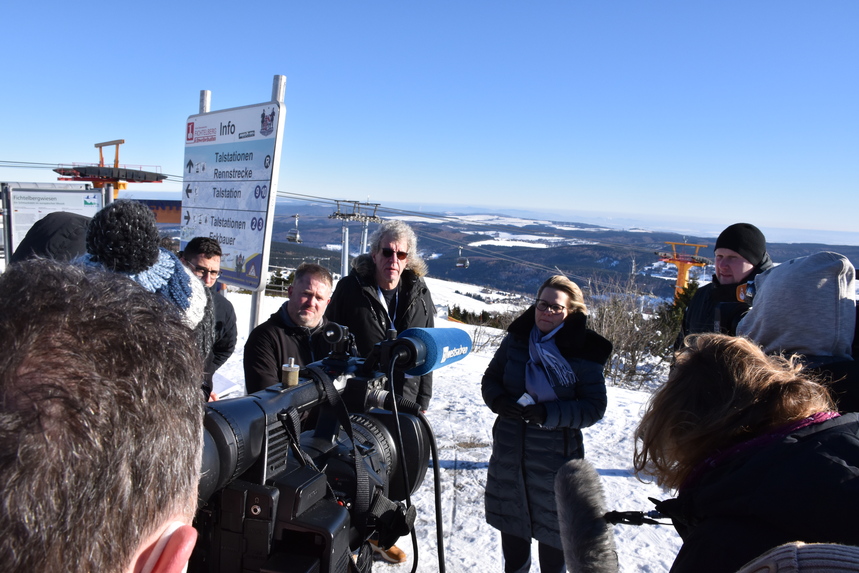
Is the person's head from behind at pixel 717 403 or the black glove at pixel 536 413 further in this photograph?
the black glove at pixel 536 413

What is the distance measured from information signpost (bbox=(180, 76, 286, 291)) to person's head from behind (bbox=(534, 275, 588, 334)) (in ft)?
6.75

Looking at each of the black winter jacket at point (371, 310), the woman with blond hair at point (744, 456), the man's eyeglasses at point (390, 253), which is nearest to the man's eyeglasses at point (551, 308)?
the black winter jacket at point (371, 310)

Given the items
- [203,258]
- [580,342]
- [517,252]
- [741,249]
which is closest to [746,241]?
[741,249]

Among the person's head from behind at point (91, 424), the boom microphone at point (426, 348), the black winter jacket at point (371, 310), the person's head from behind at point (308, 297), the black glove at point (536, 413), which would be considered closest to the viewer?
the person's head from behind at point (91, 424)

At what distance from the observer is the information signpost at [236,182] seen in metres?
3.88

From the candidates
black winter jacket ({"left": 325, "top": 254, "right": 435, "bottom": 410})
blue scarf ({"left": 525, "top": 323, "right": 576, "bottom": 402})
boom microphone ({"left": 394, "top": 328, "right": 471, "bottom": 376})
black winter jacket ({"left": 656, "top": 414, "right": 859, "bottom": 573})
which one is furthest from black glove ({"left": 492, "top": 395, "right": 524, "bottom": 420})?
black winter jacket ({"left": 656, "top": 414, "right": 859, "bottom": 573})

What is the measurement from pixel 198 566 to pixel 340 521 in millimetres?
320

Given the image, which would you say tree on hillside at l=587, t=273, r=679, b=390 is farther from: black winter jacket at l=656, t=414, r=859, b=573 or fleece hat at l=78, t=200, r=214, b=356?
black winter jacket at l=656, t=414, r=859, b=573

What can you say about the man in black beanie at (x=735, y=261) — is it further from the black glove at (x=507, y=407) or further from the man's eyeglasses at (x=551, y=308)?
the black glove at (x=507, y=407)

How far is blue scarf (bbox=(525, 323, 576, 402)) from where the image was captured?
8.99 ft

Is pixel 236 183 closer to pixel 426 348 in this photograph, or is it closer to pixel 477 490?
pixel 477 490

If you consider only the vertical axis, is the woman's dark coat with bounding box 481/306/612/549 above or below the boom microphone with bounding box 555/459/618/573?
below

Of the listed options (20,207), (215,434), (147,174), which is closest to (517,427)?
(215,434)

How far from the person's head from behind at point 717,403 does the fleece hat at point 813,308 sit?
0.39 meters
